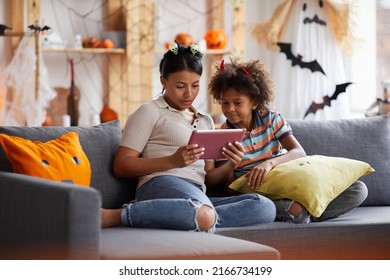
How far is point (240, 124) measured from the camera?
2.85 m

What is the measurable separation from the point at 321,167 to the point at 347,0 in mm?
2023

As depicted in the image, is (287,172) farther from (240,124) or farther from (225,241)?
(225,241)

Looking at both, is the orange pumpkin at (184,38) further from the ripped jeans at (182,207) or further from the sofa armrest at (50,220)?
the sofa armrest at (50,220)

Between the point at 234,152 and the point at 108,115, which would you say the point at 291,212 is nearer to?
the point at 234,152

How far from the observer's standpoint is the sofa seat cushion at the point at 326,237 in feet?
8.21

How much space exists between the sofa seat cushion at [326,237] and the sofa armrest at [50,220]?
0.63 metres

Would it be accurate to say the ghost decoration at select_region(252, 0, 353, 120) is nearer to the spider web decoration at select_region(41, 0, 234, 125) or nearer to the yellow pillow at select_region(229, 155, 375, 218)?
the spider web decoration at select_region(41, 0, 234, 125)

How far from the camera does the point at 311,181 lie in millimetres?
2641

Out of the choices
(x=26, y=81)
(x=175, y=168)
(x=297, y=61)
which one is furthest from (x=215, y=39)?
(x=175, y=168)
